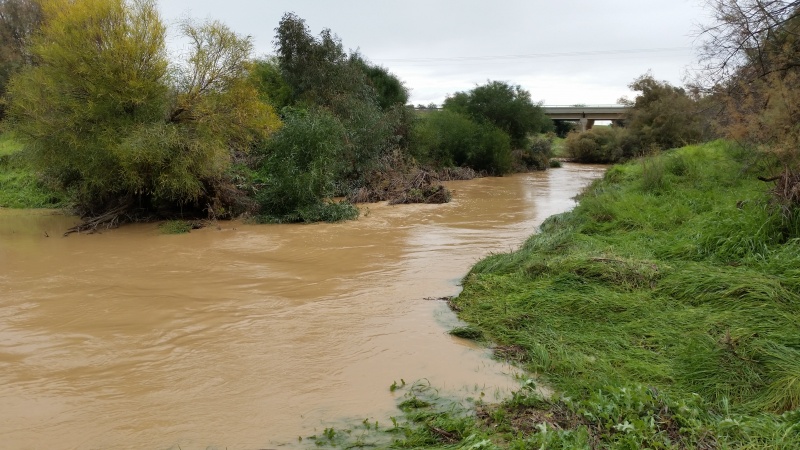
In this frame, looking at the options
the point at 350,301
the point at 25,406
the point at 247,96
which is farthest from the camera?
the point at 247,96

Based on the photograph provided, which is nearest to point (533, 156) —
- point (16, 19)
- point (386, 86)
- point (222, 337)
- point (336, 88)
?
point (386, 86)

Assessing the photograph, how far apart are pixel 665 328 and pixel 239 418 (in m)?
4.34

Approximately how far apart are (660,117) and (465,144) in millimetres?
12054

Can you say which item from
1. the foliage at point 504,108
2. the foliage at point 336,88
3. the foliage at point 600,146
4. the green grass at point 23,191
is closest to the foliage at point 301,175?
the foliage at point 336,88

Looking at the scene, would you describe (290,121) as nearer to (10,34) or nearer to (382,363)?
(382,363)

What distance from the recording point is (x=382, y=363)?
619 centimetres

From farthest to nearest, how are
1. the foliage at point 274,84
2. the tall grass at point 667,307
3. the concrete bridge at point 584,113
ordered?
the concrete bridge at point 584,113 → the foliage at point 274,84 → the tall grass at point 667,307

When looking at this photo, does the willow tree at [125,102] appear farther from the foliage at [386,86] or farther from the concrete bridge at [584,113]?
the concrete bridge at [584,113]

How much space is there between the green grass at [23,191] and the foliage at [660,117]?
2971 cm

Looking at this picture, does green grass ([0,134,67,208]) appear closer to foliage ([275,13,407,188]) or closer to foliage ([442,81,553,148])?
foliage ([275,13,407,188])

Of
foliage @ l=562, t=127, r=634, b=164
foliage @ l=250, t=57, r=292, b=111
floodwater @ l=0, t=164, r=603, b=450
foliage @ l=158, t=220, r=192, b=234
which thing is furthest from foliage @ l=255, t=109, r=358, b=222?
foliage @ l=562, t=127, r=634, b=164

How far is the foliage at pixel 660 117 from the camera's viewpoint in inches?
1358

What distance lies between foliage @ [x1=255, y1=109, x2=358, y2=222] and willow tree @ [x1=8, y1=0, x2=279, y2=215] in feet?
5.79

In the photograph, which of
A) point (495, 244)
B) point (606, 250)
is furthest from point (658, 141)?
point (606, 250)
